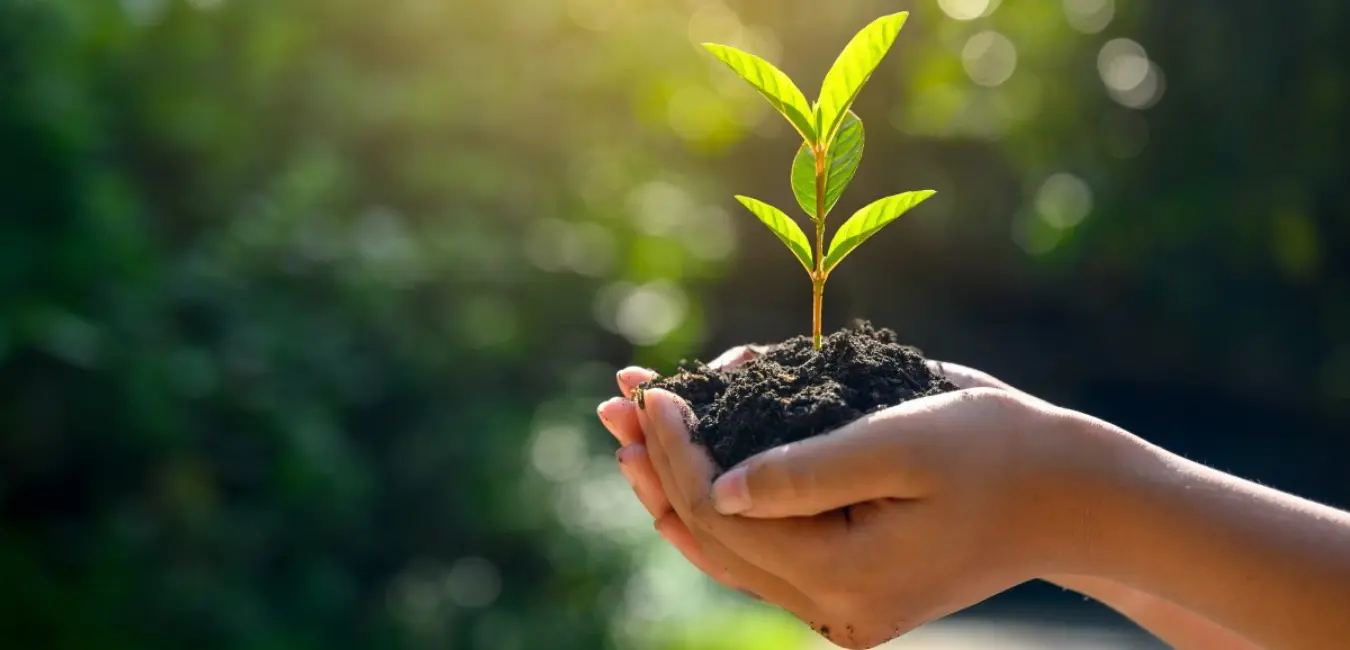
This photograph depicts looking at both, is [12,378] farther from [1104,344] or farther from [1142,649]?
[1104,344]

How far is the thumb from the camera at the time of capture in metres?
1.00

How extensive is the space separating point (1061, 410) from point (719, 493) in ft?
1.17

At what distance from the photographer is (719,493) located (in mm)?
1024

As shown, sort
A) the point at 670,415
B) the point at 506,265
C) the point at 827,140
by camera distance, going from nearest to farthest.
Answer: the point at 670,415 < the point at 827,140 < the point at 506,265

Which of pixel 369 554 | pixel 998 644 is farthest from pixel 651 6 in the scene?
pixel 998 644

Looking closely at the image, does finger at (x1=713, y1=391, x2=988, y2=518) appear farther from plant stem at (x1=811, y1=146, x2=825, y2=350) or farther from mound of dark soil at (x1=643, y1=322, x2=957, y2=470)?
plant stem at (x1=811, y1=146, x2=825, y2=350)

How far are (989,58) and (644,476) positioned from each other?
5086mm

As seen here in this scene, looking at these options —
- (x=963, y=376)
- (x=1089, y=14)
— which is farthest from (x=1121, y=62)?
(x=963, y=376)

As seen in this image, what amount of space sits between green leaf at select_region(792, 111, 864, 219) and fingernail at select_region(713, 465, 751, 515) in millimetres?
428

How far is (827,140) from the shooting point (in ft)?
4.25

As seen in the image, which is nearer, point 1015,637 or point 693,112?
point 1015,637

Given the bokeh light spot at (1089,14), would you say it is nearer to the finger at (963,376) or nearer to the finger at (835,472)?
the finger at (963,376)

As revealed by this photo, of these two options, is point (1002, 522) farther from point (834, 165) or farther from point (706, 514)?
point (834, 165)

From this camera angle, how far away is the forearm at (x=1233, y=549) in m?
1.04
